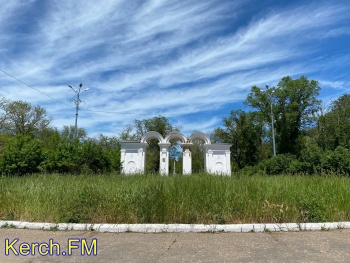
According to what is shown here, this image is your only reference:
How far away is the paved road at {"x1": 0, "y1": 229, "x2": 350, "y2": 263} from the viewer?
179 inches

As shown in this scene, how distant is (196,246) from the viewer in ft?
16.8

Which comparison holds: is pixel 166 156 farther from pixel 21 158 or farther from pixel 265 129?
pixel 265 129

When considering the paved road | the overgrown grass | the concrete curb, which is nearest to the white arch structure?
the overgrown grass

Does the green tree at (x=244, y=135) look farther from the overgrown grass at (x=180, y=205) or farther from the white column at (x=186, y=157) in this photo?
the overgrown grass at (x=180, y=205)

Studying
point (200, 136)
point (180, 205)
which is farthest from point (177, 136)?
point (180, 205)

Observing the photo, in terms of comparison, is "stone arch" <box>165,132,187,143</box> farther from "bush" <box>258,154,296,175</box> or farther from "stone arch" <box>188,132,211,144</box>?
"bush" <box>258,154,296,175</box>

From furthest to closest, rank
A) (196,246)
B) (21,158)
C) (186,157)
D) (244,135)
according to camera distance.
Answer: (244,135) < (186,157) < (21,158) < (196,246)

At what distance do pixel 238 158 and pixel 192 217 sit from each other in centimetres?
3900

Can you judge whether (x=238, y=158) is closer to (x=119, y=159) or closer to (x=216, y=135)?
(x=216, y=135)

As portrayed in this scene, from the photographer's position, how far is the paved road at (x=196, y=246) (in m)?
4.54

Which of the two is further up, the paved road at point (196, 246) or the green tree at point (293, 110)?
the green tree at point (293, 110)

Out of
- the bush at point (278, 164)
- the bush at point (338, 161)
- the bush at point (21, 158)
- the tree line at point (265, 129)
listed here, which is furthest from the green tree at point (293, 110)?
the bush at point (21, 158)

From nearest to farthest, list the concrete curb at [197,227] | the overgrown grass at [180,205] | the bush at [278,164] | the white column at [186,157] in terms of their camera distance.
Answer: the concrete curb at [197,227] → the overgrown grass at [180,205] → the bush at [278,164] → the white column at [186,157]

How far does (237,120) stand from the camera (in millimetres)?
43875
